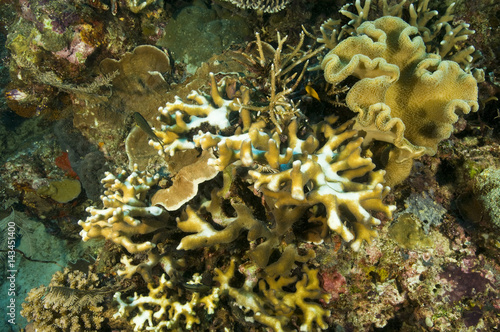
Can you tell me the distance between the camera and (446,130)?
2.16 metres

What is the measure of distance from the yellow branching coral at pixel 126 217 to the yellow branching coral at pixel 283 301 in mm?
932

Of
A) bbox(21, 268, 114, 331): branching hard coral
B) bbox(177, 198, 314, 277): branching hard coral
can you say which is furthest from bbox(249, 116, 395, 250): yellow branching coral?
bbox(21, 268, 114, 331): branching hard coral

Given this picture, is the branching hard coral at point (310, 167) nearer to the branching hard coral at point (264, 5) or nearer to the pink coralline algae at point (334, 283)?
the pink coralline algae at point (334, 283)

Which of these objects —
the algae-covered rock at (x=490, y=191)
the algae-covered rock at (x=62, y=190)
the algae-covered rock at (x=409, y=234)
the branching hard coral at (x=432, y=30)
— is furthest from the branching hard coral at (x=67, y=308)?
the algae-covered rock at (x=490, y=191)

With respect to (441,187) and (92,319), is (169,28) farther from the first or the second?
(441,187)

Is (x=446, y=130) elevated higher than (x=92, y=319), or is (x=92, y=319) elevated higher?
(x=446, y=130)

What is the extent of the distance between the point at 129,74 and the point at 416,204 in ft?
13.4

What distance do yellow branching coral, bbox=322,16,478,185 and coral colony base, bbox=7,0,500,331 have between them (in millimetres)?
11

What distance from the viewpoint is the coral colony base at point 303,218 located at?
2.12 m

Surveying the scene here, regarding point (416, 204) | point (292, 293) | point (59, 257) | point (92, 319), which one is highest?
point (416, 204)

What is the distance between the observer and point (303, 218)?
2.54 meters

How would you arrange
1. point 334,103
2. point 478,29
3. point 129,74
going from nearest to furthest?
point 334,103 → point 478,29 → point 129,74

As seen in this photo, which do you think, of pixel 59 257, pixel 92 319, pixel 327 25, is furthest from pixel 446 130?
pixel 59 257

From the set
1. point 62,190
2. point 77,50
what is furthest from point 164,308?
point 62,190
